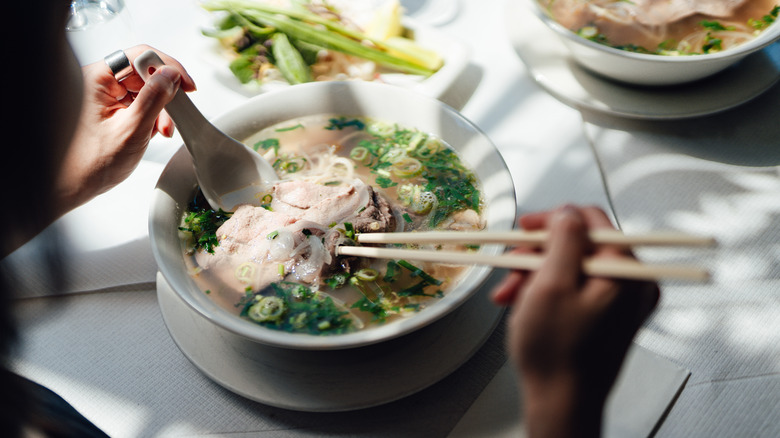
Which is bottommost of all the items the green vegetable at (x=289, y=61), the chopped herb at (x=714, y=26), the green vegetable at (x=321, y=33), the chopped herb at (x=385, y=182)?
the chopped herb at (x=385, y=182)

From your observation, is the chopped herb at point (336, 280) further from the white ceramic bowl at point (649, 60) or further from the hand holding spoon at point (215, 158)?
the white ceramic bowl at point (649, 60)

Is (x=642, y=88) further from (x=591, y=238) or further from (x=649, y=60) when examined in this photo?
(x=591, y=238)

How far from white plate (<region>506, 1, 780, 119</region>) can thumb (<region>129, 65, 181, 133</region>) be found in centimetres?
106

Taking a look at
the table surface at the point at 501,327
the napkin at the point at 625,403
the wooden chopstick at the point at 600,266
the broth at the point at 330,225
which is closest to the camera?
the wooden chopstick at the point at 600,266

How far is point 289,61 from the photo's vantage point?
67.9 inches

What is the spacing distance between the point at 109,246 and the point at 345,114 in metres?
0.71

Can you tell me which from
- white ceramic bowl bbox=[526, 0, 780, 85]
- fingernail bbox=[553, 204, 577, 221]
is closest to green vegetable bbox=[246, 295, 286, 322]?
fingernail bbox=[553, 204, 577, 221]

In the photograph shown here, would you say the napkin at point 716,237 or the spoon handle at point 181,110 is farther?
the spoon handle at point 181,110

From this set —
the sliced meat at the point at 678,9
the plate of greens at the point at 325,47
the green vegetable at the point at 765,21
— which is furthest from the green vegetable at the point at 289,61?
the green vegetable at the point at 765,21

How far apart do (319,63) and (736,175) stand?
50.6 inches

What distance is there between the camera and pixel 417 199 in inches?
54.9

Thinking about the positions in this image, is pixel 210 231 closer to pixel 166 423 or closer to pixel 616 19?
pixel 166 423

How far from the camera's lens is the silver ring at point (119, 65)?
4.37ft

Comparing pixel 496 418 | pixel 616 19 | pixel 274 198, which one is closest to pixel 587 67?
pixel 616 19
